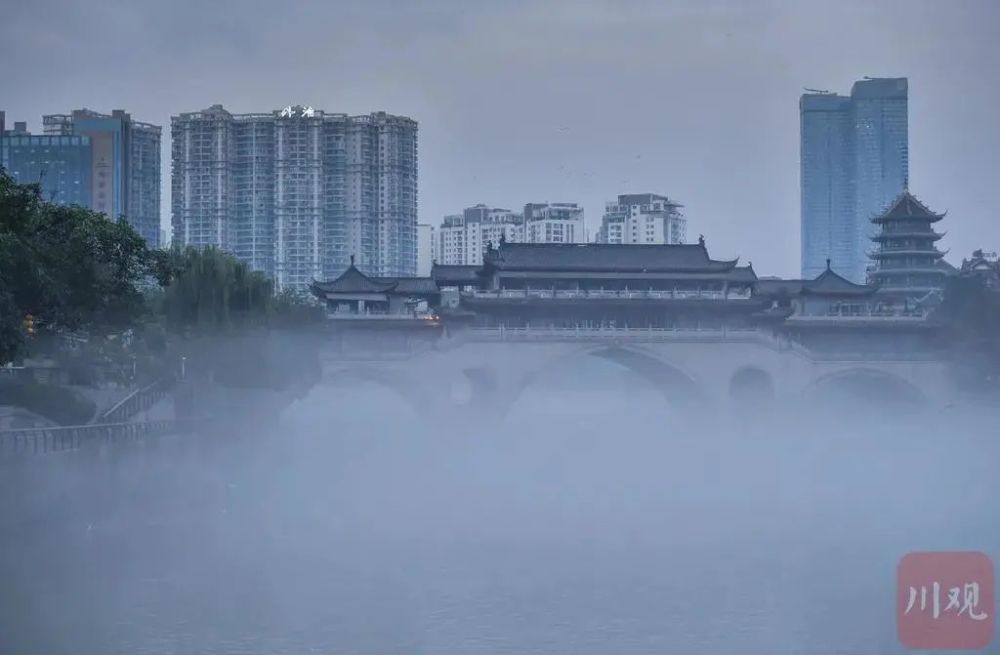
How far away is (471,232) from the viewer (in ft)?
304

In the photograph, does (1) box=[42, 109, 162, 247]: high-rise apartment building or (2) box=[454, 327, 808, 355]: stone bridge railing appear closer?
(2) box=[454, 327, 808, 355]: stone bridge railing

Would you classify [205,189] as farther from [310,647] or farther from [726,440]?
[310,647]

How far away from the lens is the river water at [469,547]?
612 inches

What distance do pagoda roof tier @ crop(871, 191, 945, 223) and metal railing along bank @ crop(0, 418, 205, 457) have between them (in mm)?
30438

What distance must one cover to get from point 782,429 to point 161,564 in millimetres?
25534

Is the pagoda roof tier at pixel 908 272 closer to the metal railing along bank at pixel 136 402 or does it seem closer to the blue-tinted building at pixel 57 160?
the metal railing along bank at pixel 136 402

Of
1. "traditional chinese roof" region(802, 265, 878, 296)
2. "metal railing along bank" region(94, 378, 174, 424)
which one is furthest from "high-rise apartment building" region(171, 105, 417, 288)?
"metal railing along bank" region(94, 378, 174, 424)

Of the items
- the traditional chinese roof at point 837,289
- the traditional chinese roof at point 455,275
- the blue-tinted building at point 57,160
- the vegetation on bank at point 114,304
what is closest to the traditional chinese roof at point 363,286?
the traditional chinese roof at point 455,275

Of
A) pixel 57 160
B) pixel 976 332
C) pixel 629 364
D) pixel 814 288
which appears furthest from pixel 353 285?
pixel 57 160

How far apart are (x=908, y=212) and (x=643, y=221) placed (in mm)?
36788

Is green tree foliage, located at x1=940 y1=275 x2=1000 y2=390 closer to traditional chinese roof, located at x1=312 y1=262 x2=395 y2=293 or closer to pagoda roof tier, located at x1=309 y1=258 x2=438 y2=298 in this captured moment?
pagoda roof tier, located at x1=309 y1=258 x2=438 y2=298

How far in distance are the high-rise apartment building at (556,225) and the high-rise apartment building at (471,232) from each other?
5.33ft

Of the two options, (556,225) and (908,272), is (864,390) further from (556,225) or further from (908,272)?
(556,225)

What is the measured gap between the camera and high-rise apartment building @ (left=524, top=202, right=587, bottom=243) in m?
86.3
